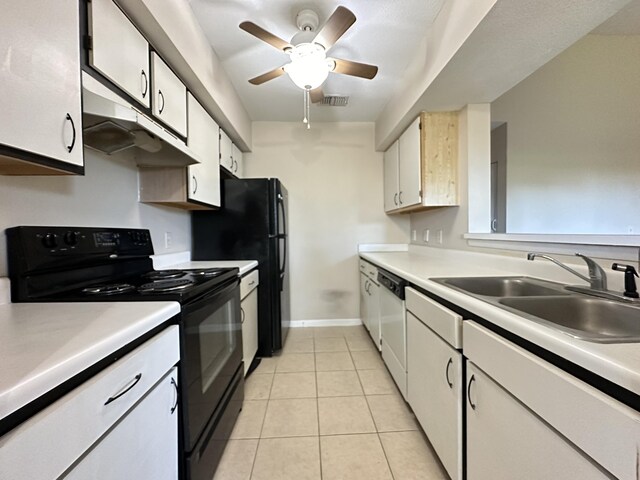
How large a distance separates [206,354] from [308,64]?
170 cm

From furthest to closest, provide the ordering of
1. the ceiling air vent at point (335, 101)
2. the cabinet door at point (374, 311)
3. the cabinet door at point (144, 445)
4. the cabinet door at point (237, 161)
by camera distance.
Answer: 1. the cabinet door at point (237, 161)
2. the ceiling air vent at point (335, 101)
3. the cabinet door at point (374, 311)
4. the cabinet door at point (144, 445)

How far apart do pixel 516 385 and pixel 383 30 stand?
84.2 inches

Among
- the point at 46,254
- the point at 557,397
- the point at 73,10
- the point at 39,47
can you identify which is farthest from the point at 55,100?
the point at 557,397

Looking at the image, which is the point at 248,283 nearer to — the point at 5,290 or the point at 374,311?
the point at 374,311

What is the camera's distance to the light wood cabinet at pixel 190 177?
180 centimetres

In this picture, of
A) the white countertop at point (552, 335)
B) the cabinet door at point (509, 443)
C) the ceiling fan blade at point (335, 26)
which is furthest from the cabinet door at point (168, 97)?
the cabinet door at point (509, 443)

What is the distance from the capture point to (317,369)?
7.83 ft

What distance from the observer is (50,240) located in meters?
1.09

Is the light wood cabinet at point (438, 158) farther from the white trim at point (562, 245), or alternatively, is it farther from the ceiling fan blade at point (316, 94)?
the ceiling fan blade at point (316, 94)

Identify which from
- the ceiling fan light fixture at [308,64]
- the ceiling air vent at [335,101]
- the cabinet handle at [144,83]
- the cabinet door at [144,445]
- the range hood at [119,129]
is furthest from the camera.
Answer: the ceiling air vent at [335,101]

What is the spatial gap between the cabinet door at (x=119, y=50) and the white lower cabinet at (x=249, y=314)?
1.30 m

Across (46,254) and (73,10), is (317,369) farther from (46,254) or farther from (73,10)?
(73,10)

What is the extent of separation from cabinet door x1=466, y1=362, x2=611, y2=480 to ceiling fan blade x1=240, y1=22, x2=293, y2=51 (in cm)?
187

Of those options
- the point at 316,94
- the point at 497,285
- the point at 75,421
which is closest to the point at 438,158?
the point at 316,94
